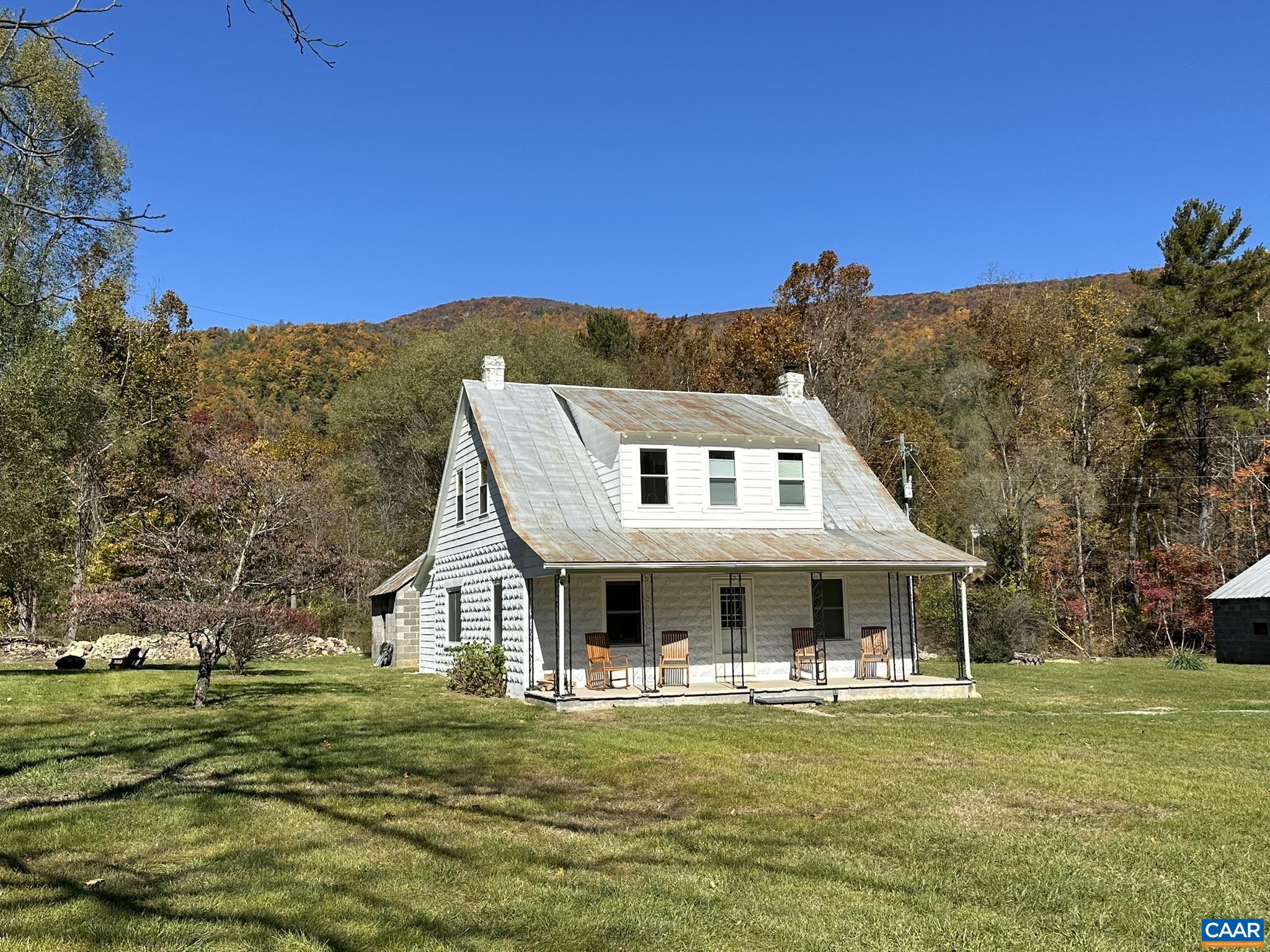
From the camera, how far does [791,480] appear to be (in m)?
19.6

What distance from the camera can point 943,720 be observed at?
1348 centimetres

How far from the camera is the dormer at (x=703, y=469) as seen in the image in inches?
726

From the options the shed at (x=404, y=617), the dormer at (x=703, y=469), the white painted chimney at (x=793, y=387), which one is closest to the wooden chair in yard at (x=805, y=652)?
the dormer at (x=703, y=469)

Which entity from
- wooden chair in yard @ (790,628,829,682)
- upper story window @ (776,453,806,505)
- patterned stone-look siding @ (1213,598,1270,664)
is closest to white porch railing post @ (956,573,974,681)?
wooden chair in yard @ (790,628,829,682)

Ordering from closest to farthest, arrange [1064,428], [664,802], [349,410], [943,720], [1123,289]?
1. [664,802]
2. [943,720]
3. [1064,428]
4. [349,410]
5. [1123,289]

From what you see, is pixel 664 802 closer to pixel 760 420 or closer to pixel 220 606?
pixel 220 606

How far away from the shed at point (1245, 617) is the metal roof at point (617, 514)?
510 inches

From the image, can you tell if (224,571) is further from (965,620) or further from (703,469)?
(965,620)

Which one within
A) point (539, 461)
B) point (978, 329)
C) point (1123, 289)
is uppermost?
point (1123, 289)

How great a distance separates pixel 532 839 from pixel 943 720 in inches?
336

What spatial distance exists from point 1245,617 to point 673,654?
62.4ft

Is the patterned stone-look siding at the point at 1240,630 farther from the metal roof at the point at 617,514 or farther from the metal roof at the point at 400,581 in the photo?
the metal roof at the point at 400,581

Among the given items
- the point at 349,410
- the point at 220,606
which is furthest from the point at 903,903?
the point at 349,410

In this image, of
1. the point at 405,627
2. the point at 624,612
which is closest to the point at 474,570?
the point at 624,612
